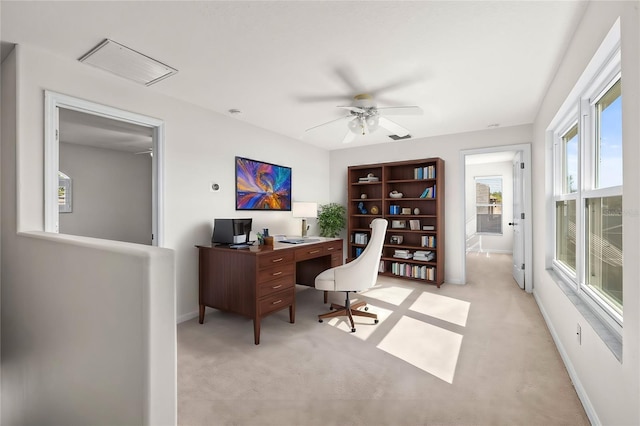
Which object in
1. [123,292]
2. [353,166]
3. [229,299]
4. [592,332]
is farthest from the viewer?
[353,166]

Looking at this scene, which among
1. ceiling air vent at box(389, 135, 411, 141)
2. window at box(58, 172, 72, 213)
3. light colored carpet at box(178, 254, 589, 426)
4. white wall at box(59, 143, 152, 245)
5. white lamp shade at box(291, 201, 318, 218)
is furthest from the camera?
white wall at box(59, 143, 152, 245)

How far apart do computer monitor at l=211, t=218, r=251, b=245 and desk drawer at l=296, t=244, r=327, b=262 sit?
62 centimetres

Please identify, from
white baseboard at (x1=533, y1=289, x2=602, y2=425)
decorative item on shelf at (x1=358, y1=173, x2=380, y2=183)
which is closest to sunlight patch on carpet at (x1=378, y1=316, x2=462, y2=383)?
white baseboard at (x1=533, y1=289, x2=602, y2=425)

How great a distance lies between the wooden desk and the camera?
2562mm

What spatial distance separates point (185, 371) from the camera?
208 centimetres

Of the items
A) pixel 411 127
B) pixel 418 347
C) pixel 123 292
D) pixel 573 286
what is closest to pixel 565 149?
pixel 573 286

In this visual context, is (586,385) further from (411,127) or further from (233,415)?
(411,127)

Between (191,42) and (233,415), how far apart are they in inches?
93.0

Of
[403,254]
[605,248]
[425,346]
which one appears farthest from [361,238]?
[605,248]

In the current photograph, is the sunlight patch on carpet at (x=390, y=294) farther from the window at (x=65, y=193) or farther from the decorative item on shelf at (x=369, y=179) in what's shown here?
the window at (x=65, y=193)

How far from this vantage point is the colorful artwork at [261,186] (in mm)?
3723

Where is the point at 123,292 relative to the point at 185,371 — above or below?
above

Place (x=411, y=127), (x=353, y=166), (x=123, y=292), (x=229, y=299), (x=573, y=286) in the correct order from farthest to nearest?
(x=353, y=166) → (x=411, y=127) → (x=229, y=299) → (x=573, y=286) → (x=123, y=292)

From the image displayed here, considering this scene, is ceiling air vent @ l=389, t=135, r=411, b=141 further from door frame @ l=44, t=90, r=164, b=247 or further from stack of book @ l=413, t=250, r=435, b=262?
door frame @ l=44, t=90, r=164, b=247
